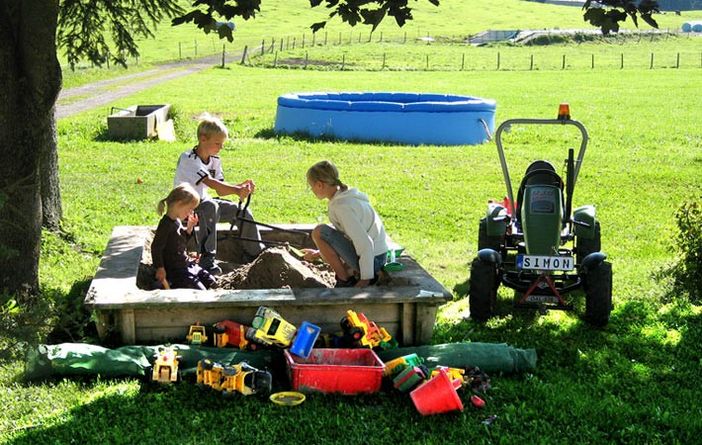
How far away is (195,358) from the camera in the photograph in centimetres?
539

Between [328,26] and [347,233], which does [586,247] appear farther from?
[328,26]

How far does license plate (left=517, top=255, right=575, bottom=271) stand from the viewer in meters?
6.25

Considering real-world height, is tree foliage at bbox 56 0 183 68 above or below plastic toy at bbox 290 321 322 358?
above

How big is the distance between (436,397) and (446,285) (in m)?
2.99

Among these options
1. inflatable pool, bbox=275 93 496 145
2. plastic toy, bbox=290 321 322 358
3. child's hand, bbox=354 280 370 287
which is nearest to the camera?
plastic toy, bbox=290 321 322 358

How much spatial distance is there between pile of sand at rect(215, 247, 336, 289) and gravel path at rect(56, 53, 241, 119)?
56.8 ft

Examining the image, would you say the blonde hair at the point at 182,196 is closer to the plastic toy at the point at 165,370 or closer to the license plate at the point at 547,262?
the plastic toy at the point at 165,370

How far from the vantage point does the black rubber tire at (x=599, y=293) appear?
6.30 m

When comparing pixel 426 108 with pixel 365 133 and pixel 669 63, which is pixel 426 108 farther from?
pixel 669 63

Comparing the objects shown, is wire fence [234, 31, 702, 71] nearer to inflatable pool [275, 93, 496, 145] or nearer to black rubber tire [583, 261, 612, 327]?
inflatable pool [275, 93, 496, 145]

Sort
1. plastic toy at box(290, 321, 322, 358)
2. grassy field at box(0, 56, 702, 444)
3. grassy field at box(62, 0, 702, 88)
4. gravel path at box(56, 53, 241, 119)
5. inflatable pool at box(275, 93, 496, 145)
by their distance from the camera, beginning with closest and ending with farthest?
grassy field at box(0, 56, 702, 444), plastic toy at box(290, 321, 322, 358), inflatable pool at box(275, 93, 496, 145), gravel path at box(56, 53, 241, 119), grassy field at box(62, 0, 702, 88)

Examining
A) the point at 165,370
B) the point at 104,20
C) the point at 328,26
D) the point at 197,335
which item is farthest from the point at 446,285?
the point at 328,26

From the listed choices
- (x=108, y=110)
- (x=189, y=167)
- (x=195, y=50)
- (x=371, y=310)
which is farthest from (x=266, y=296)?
(x=195, y=50)

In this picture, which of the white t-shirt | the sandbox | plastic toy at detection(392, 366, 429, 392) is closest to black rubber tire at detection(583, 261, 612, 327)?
the sandbox
